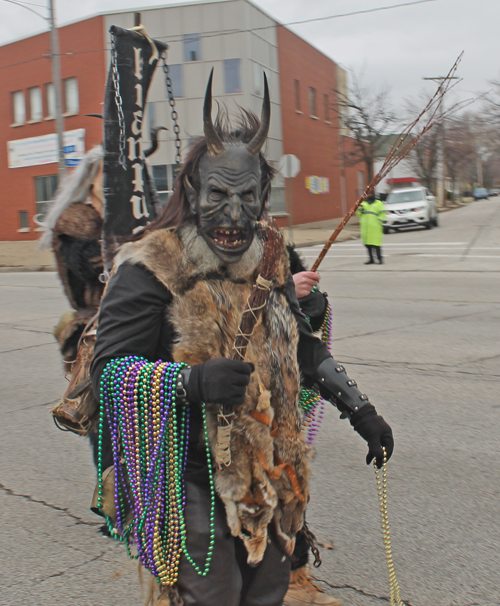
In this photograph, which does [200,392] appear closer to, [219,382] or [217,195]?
[219,382]

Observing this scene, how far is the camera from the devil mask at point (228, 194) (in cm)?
200

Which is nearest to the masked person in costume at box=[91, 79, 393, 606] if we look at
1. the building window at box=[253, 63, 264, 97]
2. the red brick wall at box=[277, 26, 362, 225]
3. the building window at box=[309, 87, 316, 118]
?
the building window at box=[253, 63, 264, 97]

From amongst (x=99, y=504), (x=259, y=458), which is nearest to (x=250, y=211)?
(x=259, y=458)

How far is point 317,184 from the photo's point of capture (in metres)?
36.4

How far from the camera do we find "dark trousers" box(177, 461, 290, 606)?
74.6 inches

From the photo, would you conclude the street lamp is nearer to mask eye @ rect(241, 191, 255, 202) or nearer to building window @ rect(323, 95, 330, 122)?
mask eye @ rect(241, 191, 255, 202)

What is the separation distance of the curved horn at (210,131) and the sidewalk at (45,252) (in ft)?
51.7

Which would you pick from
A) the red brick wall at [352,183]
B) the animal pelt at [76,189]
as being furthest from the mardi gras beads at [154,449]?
the red brick wall at [352,183]

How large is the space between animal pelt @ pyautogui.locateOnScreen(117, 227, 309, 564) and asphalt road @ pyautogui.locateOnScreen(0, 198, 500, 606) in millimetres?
1034

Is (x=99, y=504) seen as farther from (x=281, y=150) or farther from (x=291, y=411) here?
(x=281, y=150)

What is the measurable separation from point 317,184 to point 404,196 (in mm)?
8958

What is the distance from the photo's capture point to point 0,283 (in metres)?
16.3

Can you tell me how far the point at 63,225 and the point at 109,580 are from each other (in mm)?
1659

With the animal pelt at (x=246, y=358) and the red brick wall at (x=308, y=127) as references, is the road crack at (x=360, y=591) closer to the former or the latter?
the animal pelt at (x=246, y=358)
